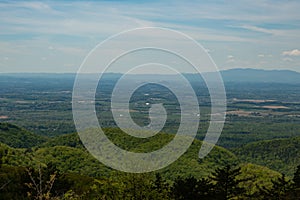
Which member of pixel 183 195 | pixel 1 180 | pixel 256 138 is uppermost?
pixel 183 195

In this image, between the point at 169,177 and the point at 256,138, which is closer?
the point at 169,177

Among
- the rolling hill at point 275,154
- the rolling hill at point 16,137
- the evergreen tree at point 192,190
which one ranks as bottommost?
the rolling hill at point 275,154

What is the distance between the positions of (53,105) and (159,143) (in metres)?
127

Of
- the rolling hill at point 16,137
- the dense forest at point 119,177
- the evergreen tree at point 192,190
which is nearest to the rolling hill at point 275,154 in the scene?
the dense forest at point 119,177

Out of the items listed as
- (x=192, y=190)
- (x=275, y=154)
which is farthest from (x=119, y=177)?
(x=275, y=154)

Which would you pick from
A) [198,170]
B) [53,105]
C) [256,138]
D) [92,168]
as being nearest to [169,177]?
[198,170]

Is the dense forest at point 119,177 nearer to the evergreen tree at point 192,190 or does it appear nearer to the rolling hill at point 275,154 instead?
the evergreen tree at point 192,190

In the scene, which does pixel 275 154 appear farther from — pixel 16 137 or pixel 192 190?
pixel 192 190

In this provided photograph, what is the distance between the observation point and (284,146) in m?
79.1

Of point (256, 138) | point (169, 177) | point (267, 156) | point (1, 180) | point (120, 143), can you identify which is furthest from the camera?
point (256, 138)

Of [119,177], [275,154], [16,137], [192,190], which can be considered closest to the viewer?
[119,177]

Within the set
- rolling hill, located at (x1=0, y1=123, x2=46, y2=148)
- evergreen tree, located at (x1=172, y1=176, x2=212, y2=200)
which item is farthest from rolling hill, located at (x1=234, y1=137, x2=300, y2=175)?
evergreen tree, located at (x1=172, y1=176, x2=212, y2=200)

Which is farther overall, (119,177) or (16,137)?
(16,137)

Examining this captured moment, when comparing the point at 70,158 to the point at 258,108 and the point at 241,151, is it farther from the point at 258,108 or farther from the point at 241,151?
the point at 258,108
